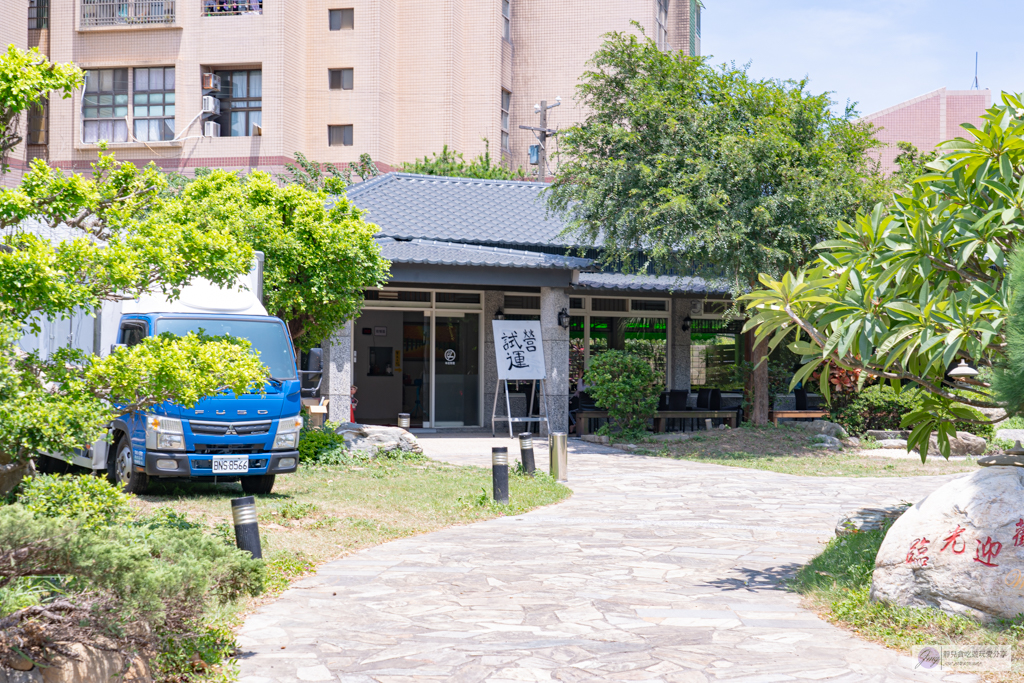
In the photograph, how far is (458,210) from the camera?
72.0 ft

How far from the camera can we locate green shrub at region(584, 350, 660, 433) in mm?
18219

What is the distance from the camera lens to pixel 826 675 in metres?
5.05

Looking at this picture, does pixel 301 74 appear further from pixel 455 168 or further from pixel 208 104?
pixel 455 168

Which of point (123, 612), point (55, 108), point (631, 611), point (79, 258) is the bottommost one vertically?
point (631, 611)

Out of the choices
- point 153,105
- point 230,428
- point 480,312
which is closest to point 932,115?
point 480,312

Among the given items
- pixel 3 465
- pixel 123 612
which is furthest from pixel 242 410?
pixel 123 612

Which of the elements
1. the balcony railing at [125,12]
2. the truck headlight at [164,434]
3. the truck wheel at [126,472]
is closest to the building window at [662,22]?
the balcony railing at [125,12]

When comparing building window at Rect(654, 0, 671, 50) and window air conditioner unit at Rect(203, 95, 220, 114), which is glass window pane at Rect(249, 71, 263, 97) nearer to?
window air conditioner unit at Rect(203, 95, 220, 114)

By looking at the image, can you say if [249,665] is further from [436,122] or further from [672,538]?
[436,122]

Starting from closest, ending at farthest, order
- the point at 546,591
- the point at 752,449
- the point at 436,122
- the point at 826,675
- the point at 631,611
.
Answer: the point at 826,675 < the point at 631,611 < the point at 546,591 < the point at 752,449 < the point at 436,122

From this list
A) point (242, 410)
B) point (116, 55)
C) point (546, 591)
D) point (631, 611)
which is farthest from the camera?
point (116, 55)

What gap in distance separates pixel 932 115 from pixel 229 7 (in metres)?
29.1

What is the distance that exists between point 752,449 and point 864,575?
1067cm

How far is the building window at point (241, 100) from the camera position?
32344 mm
